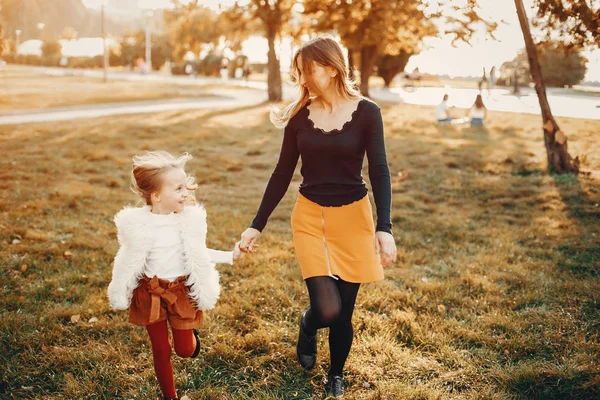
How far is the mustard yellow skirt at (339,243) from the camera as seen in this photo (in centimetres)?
302

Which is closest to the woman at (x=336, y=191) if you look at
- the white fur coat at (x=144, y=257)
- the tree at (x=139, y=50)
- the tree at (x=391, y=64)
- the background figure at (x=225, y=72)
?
the white fur coat at (x=144, y=257)

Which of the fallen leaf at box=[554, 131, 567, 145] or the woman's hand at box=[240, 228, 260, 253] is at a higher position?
the fallen leaf at box=[554, 131, 567, 145]

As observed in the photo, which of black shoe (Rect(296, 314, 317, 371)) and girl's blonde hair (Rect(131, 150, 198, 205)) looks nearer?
girl's blonde hair (Rect(131, 150, 198, 205))

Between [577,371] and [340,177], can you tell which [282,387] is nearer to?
[340,177]

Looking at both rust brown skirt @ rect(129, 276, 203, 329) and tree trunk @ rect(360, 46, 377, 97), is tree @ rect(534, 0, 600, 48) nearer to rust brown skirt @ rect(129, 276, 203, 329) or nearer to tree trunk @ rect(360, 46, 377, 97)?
rust brown skirt @ rect(129, 276, 203, 329)

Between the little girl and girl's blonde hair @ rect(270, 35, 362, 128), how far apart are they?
2.67ft

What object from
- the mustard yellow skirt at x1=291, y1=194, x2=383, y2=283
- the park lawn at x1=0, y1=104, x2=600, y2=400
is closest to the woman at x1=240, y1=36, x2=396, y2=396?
the mustard yellow skirt at x1=291, y1=194, x2=383, y2=283

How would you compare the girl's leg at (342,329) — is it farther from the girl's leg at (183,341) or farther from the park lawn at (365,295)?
the girl's leg at (183,341)

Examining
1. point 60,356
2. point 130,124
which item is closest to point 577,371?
point 60,356

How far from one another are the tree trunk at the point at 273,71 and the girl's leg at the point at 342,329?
743 inches

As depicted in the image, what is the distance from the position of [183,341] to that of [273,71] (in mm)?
20163

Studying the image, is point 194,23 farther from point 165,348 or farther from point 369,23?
point 165,348

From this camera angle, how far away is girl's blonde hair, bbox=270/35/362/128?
2.94m

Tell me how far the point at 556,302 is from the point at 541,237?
1918 mm
